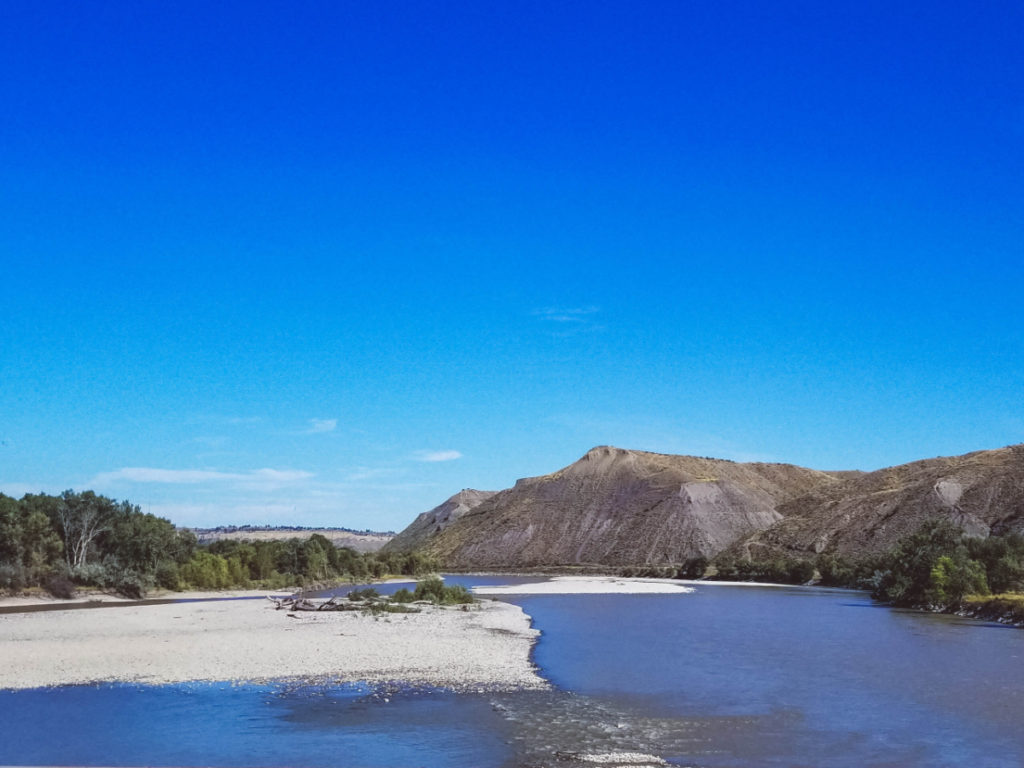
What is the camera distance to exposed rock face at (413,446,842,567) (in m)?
147

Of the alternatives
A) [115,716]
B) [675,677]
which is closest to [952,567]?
[675,677]

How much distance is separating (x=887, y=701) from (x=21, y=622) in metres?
38.7

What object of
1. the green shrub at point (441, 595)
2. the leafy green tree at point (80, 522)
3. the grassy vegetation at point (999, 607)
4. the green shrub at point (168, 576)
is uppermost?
the leafy green tree at point (80, 522)

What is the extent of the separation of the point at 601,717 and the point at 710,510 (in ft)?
446

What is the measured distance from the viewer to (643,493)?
16538 centimetres

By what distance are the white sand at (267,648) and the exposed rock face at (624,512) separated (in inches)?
3988

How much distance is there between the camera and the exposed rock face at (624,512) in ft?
484

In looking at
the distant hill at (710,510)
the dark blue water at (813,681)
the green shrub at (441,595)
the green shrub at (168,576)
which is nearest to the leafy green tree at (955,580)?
the dark blue water at (813,681)

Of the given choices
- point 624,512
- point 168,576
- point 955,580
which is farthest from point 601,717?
point 624,512

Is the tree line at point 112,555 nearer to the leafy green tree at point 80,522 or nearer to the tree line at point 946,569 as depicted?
the leafy green tree at point 80,522

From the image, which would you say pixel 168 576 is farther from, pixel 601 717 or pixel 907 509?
pixel 907 509

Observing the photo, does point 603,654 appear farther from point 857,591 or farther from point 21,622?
point 857,591

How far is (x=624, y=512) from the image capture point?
162125mm

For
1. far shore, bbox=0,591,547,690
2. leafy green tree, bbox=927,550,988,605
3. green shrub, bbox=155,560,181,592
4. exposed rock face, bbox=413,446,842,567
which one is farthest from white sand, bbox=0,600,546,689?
exposed rock face, bbox=413,446,842,567
